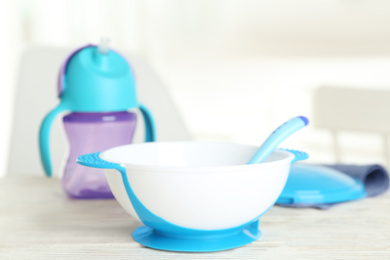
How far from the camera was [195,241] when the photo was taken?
1.57 feet

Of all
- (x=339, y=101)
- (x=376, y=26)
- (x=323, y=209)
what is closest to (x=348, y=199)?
(x=323, y=209)

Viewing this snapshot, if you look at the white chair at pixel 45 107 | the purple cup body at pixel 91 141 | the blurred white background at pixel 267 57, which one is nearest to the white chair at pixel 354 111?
the white chair at pixel 45 107

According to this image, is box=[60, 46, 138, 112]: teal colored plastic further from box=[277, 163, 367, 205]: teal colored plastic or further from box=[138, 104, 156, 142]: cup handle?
box=[277, 163, 367, 205]: teal colored plastic

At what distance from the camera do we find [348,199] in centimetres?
68

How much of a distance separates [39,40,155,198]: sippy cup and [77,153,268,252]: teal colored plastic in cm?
17

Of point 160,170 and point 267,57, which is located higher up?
point 160,170

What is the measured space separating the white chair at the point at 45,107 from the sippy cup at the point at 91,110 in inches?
23.3

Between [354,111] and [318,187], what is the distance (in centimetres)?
83

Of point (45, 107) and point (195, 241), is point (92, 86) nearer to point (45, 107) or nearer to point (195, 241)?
point (195, 241)

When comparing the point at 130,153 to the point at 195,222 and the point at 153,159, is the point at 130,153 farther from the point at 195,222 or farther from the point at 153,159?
the point at 195,222

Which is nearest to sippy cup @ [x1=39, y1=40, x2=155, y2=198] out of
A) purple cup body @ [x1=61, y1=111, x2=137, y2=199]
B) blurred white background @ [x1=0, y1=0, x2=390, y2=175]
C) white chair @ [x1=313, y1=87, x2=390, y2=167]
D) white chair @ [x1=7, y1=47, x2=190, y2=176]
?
purple cup body @ [x1=61, y1=111, x2=137, y2=199]

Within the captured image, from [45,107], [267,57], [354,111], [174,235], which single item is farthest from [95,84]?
[267,57]

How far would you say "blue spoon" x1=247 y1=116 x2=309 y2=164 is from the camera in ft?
1.66

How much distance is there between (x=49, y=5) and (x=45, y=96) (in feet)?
4.28
